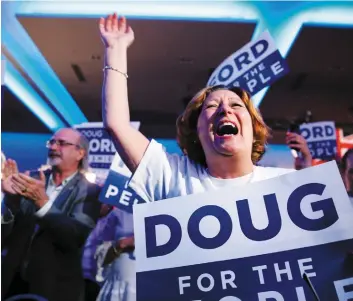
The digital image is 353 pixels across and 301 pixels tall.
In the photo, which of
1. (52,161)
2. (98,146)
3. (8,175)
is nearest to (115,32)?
(98,146)

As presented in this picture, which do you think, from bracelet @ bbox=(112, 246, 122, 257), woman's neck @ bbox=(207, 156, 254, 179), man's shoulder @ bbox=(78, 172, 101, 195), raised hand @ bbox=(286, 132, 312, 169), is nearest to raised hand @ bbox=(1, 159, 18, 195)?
man's shoulder @ bbox=(78, 172, 101, 195)

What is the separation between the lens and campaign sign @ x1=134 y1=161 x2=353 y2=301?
112cm

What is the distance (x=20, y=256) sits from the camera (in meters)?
1.50

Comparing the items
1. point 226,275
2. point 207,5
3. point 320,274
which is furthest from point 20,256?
point 207,5

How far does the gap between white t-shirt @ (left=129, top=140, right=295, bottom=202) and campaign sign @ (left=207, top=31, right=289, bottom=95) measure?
374 millimetres

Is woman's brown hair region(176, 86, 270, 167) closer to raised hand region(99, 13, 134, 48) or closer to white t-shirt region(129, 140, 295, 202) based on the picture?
white t-shirt region(129, 140, 295, 202)

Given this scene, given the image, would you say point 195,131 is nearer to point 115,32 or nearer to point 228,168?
point 228,168

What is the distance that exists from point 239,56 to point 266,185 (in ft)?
1.80

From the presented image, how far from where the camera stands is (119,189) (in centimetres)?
145

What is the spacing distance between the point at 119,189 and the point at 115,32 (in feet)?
1.67

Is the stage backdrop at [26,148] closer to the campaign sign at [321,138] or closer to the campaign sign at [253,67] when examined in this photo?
the campaign sign at [321,138]

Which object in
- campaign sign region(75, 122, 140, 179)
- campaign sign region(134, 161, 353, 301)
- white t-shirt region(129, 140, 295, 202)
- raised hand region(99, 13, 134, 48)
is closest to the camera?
campaign sign region(134, 161, 353, 301)

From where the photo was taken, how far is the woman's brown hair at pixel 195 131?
133 centimetres

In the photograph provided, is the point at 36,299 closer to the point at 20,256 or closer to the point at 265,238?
the point at 20,256
